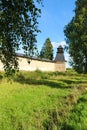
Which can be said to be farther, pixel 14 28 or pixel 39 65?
pixel 39 65

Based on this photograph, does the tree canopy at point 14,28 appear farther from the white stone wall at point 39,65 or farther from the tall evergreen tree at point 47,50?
the tall evergreen tree at point 47,50

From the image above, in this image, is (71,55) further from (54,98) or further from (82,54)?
(54,98)

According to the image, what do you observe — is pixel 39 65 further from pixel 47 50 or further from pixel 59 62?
pixel 47 50

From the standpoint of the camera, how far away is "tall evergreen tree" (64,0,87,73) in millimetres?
29531

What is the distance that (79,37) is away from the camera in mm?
29969

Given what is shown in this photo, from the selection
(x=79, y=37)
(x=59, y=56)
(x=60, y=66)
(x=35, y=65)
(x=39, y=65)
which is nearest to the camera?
(x=79, y=37)

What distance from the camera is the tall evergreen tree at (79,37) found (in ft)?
96.9

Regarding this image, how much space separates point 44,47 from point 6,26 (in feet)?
326

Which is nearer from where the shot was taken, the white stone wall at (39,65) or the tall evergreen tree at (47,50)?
the white stone wall at (39,65)

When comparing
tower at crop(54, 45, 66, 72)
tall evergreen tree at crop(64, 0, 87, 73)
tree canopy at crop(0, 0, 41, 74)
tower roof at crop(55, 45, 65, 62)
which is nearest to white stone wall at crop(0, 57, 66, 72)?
tower at crop(54, 45, 66, 72)

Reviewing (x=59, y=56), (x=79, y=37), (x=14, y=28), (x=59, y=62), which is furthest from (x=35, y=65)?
(x=14, y=28)

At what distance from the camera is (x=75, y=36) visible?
30.2 metres

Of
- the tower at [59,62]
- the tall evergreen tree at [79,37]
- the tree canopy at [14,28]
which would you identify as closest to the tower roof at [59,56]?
the tower at [59,62]

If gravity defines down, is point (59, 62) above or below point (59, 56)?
below
